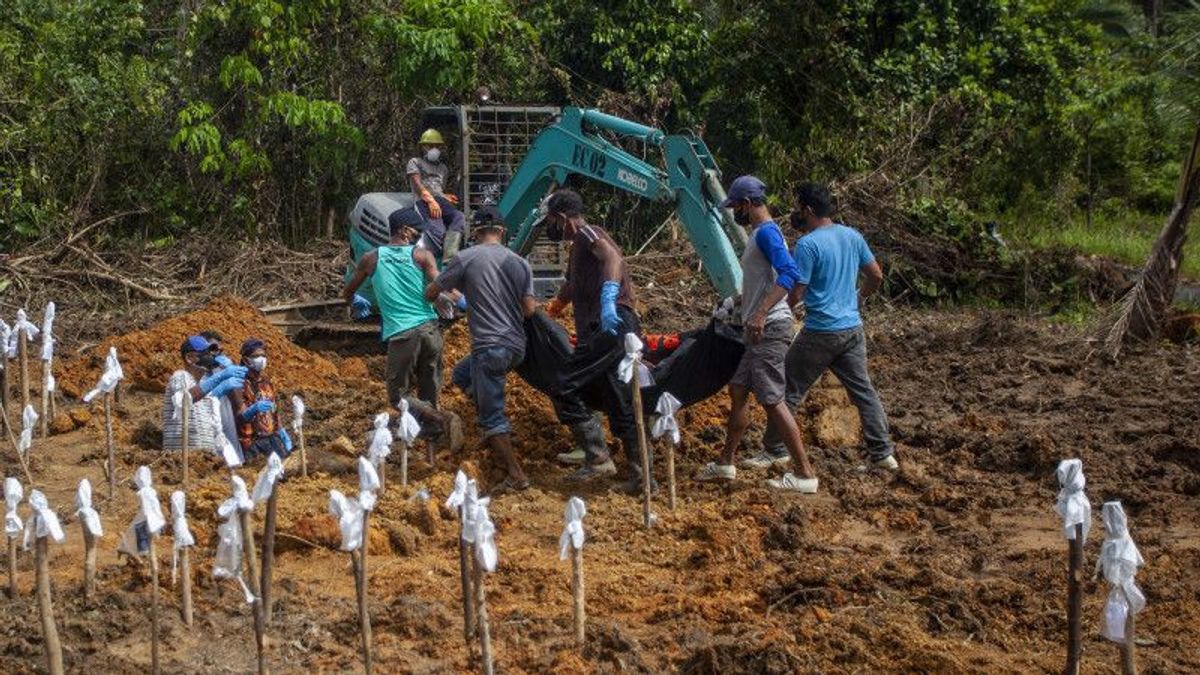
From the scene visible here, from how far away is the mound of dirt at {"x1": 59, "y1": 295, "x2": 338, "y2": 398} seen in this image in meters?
13.3

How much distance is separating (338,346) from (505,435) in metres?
5.49

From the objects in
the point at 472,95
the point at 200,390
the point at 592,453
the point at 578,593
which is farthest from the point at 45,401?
the point at 472,95

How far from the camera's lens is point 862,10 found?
19688 millimetres

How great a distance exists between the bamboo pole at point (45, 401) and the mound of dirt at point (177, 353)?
176cm

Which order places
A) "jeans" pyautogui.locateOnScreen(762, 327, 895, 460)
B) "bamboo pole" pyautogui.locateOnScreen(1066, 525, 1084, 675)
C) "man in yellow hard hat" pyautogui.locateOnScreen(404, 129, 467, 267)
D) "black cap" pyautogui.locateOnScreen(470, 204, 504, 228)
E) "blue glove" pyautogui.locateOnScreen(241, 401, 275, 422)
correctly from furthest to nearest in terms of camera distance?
"man in yellow hard hat" pyautogui.locateOnScreen(404, 129, 467, 267) → "black cap" pyautogui.locateOnScreen(470, 204, 504, 228) → "blue glove" pyautogui.locateOnScreen(241, 401, 275, 422) → "jeans" pyautogui.locateOnScreen(762, 327, 895, 460) → "bamboo pole" pyautogui.locateOnScreen(1066, 525, 1084, 675)

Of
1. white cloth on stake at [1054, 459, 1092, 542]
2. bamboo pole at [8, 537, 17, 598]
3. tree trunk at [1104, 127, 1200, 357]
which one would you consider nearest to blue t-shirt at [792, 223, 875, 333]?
white cloth on stake at [1054, 459, 1092, 542]

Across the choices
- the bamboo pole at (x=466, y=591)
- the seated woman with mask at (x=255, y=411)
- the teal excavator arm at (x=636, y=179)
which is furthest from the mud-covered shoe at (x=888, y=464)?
the bamboo pole at (x=466, y=591)

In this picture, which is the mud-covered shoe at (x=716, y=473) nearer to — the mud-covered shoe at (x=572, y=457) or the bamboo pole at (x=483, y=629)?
the mud-covered shoe at (x=572, y=457)

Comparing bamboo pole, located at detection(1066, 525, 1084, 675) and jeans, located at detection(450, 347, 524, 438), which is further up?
bamboo pole, located at detection(1066, 525, 1084, 675)

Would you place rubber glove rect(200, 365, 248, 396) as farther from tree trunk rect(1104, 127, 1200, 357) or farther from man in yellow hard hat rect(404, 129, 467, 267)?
tree trunk rect(1104, 127, 1200, 357)

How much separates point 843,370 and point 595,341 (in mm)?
1488

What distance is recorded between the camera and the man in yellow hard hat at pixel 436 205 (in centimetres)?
1312

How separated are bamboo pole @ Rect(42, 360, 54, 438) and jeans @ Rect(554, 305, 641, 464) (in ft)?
10.9

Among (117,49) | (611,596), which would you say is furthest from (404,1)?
(611,596)
